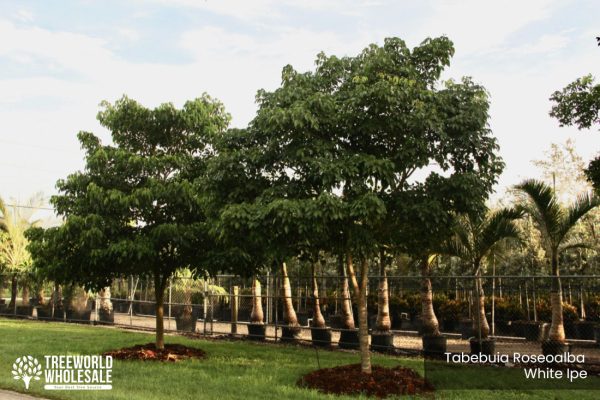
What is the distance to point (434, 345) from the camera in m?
14.0

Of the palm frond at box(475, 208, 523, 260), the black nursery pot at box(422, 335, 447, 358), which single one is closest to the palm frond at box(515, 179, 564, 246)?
the palm frond at box(475, 208, 523, 260)

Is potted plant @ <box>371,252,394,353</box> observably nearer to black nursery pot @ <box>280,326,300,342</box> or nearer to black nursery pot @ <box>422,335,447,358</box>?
black nursery pot @ <box>422,335,447,358</box>

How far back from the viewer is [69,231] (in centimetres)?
1170

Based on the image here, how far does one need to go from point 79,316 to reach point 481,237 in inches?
699

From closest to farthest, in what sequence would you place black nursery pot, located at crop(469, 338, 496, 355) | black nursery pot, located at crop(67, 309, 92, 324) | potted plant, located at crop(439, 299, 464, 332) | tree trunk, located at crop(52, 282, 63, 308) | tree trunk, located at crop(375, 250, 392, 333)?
black nursery pot, located at crop(469, 338, 496, 355), tree trunk, located at crop(375, 250, 392, 333), potted plant, located at crop(439, 299, 464, 332), black nursery pot, located at crop(67, 309, 92, 324), tree trunk, located at crop(52, 282, 63, 308)

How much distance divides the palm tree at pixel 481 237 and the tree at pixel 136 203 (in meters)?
6.33

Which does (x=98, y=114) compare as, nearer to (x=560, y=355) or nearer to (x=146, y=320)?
(x=560, y=355)

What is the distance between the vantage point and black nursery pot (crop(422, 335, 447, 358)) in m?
13.8

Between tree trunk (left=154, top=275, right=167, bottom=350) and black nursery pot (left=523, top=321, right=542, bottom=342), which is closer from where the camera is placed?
tree trunk (left=154, top=275, right=167, bottom=350)

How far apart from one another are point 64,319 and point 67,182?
1460 cm

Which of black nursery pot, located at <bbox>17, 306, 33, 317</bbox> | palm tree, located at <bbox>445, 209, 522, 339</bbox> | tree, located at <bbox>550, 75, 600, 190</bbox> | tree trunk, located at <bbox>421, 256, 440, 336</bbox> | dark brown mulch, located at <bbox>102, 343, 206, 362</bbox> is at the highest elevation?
tree, located at <bbox>550, 75, 600, 190</bbox>

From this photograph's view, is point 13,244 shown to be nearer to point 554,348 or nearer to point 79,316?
point 79,316

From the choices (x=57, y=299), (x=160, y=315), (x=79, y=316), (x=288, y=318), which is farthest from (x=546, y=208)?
(x=57, y=299)

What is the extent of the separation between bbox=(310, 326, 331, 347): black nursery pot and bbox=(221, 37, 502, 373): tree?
21.2 feet
